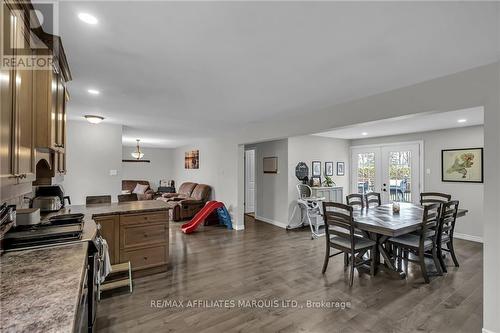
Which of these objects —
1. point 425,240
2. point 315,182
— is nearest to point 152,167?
point 315,182

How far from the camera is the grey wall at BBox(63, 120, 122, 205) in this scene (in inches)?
185

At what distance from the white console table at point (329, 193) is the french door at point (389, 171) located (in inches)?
41.3

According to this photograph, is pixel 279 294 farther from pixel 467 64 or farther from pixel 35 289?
pixel 467 64

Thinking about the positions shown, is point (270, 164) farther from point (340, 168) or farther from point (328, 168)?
point (340, 168)

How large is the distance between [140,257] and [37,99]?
7.63 ft

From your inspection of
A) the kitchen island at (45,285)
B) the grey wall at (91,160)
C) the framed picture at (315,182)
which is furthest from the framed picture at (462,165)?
the grey wall at (91,160)

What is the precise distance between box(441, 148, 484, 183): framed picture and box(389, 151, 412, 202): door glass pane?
72 centimetres

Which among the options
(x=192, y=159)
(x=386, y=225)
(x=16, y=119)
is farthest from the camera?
(x=192, y=159)

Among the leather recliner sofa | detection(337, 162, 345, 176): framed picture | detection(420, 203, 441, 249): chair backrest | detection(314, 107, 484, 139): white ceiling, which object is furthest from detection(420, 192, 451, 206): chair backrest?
the leather recliner sofa

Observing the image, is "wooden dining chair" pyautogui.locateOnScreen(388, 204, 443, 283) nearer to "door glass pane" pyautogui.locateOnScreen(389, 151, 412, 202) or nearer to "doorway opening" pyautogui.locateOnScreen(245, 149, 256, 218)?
"door glass pane" pyautogui.locateOnScreen(389, 151, 412, 202)

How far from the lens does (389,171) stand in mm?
6285

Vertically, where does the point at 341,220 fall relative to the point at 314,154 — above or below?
below

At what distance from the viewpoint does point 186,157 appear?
9.12 meters

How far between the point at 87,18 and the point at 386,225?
3417mm
